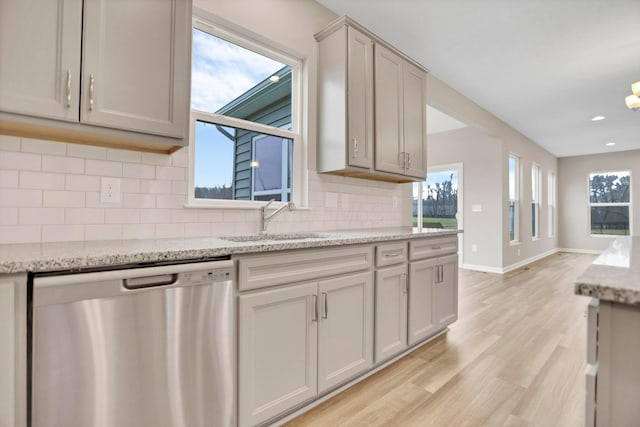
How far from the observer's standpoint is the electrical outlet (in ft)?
5.28

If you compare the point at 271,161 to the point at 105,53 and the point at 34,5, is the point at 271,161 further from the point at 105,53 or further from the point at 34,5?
the point at 34,5

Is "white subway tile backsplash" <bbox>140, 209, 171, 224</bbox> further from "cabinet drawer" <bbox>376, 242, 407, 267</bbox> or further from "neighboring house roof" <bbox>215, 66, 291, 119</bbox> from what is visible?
"cabinet drawer" <bbox>376, 242, 407, 267</bbox>

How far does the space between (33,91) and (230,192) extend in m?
1.15

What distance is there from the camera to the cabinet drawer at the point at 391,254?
2104mm

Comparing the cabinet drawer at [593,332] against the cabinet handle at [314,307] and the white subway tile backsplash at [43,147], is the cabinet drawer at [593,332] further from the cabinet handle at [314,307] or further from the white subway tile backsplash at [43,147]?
the white subway tile backsplash at [43,147]

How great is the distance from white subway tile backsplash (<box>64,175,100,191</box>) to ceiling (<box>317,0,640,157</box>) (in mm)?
2235

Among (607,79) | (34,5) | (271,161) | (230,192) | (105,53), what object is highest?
(607,79)

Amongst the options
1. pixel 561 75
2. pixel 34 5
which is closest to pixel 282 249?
pixel 34 5

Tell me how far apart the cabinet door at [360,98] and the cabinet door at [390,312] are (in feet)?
2.91

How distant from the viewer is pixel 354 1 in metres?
2.65

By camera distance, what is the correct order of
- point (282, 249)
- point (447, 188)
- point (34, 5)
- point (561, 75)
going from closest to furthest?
1. point (34, 5)
2. point (282, 249)
3. point (561, 75)
4. point (447, 188)

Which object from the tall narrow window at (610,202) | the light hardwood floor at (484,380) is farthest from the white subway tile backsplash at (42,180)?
the tall narrow window at (610,202)

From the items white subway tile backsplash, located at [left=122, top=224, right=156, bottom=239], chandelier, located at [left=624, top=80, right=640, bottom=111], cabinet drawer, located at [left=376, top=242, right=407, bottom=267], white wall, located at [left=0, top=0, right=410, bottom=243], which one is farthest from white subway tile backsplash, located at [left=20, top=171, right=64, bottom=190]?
chandelier, located at [left=624, top=80, right=640, bottom=111]

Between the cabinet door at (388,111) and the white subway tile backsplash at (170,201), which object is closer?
the white subway tile backsplash at (170,201)
